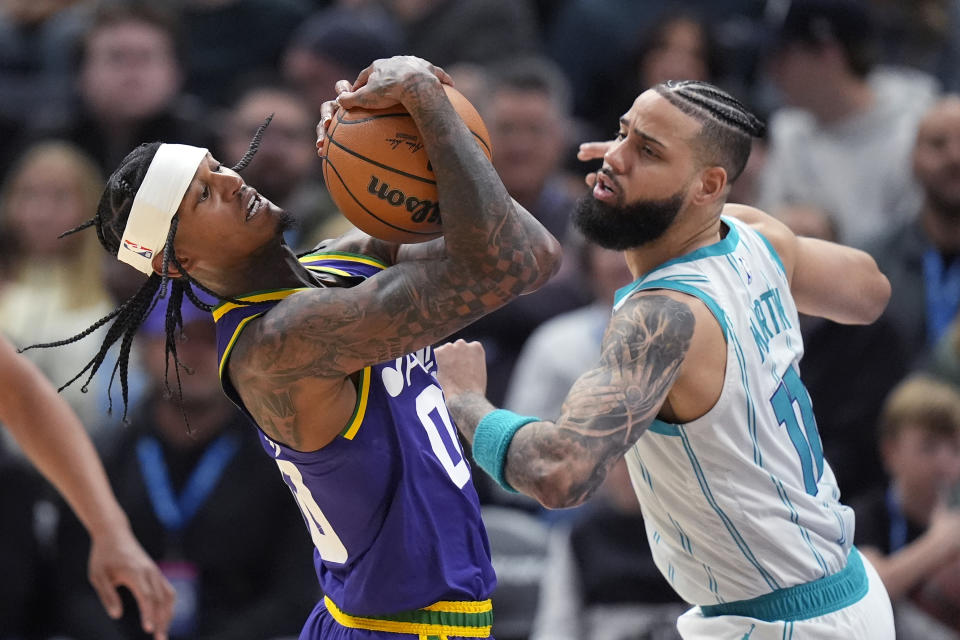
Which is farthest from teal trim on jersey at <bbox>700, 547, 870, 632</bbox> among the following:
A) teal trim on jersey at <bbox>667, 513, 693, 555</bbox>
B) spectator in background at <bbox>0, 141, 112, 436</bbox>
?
spectator in background at <bbox>0, 141, 112, 436</bbox>

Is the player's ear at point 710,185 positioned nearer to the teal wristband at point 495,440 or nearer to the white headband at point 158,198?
the teal wristband at point 495,440

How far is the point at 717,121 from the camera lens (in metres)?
4.05

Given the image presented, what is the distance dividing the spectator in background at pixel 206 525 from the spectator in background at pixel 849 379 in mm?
2685

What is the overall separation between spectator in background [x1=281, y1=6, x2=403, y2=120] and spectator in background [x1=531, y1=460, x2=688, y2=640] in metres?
3.58

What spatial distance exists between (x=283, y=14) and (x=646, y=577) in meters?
5.30

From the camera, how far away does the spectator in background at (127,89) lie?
8.54 meters

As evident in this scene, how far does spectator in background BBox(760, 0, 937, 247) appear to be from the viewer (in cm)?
788

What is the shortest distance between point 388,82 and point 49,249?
16.9 feet

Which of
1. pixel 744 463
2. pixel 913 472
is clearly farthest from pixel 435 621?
pixel 913 472

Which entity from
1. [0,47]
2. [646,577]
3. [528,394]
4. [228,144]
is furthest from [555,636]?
[0,47]

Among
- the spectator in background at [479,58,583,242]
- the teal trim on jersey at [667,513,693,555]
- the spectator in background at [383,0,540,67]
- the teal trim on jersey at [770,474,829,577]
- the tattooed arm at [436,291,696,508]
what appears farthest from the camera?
the spectator in background at [383,0,540,67]

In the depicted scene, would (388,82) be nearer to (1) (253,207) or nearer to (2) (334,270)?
(1) (253,207)

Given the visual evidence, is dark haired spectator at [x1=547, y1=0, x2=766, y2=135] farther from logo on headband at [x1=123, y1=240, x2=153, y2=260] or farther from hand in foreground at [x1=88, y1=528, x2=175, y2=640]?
logo on headband at [x1=123, y1=240, x2=153, y2=260]

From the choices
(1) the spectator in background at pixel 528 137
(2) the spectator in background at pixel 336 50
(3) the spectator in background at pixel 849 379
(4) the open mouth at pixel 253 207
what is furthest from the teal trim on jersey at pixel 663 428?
(2) the spectator in background at pixel 336 50
